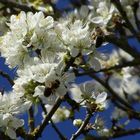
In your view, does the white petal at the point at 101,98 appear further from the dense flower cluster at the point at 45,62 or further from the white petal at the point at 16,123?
the white petal at the point at 16,123

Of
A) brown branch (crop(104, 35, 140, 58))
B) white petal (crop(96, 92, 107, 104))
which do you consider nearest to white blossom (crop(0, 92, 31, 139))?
white petal (crop(96, 92, 107, 104))

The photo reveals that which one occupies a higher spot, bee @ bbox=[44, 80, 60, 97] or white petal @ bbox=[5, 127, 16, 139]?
bee @ bbox=[44, 80, 60, 97]

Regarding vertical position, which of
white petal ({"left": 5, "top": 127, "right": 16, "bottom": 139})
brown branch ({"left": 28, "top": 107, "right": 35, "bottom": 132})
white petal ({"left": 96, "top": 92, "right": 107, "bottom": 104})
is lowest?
brown branch ({"left": 28, "top": 107, "right": 35, "bottom": 132})

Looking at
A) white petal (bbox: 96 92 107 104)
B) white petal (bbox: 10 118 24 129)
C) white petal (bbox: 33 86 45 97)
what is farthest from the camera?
white petal (bbox: 96 92 107 104)

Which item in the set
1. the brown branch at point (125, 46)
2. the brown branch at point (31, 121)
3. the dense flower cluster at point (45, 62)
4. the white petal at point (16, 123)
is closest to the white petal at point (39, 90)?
the dense flower cluster at point (45, 62)

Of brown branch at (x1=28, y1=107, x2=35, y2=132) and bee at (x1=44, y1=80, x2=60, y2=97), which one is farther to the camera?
brown branch at (x1=28, y1=107, x2=35, y2=132)

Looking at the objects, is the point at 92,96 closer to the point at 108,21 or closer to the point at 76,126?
the point at 76,126

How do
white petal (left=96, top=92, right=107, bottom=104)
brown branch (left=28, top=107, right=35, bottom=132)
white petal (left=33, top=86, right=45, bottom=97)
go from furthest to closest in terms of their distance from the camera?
brown branch (left=28, top=107, right=35, bottom=132) < white petal (left=96, top=92, right=107, bottom=104) < white petal (left=33, top=86, right=45, bottom=97)

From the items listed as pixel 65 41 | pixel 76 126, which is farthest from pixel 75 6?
pixel 65 41

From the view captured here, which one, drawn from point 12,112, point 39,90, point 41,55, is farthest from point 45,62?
point 12,112

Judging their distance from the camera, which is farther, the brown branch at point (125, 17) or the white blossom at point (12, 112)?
the brown branch at point (125, 17)

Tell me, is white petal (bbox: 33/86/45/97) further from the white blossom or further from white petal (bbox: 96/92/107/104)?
white petal (bbox: 96/92/107/104)
